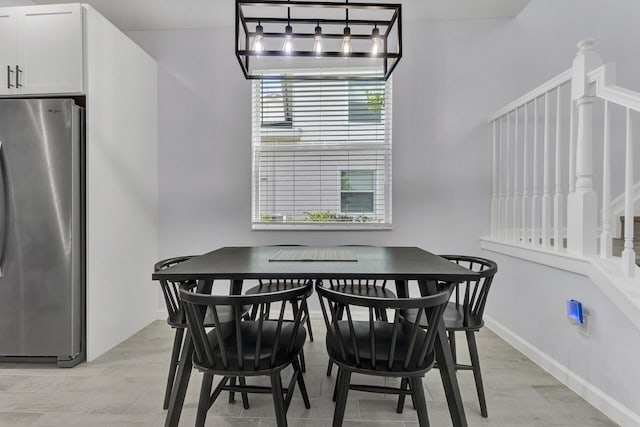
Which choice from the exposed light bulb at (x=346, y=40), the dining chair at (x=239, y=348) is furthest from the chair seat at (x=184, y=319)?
the exposed light bulb at (x=346, y=40)

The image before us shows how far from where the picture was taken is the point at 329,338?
1645mm

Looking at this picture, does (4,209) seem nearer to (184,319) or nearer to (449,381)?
(184,319)

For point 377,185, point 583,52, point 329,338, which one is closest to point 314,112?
point 377,185

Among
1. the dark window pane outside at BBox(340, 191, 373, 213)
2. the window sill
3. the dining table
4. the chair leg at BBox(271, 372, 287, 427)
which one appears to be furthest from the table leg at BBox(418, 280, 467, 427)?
the dark window pane outside at BBox(340, 191, 373, 213)

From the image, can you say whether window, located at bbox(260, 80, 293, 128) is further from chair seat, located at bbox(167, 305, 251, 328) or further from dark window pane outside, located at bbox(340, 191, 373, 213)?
chair seat, located at bbox(167, 305, 251, 328)

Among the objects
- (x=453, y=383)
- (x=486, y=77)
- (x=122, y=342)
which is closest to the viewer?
(x=453, y=383)

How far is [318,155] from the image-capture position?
3578 millimetres

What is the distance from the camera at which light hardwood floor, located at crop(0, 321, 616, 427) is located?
185 cm

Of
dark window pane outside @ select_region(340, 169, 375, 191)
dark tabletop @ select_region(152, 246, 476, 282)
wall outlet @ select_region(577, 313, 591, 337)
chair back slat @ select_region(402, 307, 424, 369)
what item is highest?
dark window pane outside @ select_region(340, 169, 375, 191)

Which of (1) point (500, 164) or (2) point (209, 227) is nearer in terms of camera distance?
(1) point (500, 164)

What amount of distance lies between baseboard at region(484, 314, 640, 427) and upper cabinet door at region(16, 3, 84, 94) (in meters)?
3.73

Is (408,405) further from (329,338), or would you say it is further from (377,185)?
(377,185)

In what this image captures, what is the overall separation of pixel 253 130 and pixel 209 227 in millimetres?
1052

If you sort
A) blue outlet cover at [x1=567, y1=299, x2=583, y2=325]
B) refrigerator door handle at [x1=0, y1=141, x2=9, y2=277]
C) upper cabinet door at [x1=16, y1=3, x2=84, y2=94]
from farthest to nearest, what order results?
1. upper cabinet door at [x1=16, y1=3, x2=84, y2=94]
2. refrigerator door handle at [x1=0, y1=141, x2=9, y2=277]
3. blue outlet cover at [x1=567, y1=299, x2=583, y2=325]
